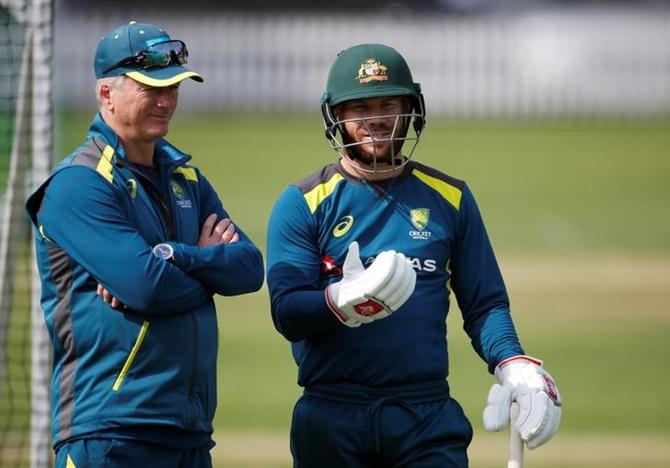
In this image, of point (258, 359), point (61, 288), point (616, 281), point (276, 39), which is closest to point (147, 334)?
point (61, 288)

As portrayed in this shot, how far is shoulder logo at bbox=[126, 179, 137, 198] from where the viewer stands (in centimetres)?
439

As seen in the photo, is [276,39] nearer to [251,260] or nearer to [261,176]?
[261,176]

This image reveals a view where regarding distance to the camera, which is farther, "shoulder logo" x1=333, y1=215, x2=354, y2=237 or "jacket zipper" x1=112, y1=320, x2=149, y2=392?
"shoulder logo" x1=333, y1=215, x2=354, y2=237

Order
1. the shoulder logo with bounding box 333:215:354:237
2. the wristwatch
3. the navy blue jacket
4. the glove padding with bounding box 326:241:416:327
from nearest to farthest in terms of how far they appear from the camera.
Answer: the glove padding with bounding box 326:241:416:327 → the navy blue jacket → the wristwatch → the shoulder logo with bounding box 333:215:354:237

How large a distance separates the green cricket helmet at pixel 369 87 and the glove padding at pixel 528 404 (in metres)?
0.79

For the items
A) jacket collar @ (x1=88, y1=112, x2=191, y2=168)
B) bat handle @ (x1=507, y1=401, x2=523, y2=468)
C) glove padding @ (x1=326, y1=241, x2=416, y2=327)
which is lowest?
bat handle @ (x1=507, y1=401, x2=523, y2=468)

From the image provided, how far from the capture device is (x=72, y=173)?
14.2ft

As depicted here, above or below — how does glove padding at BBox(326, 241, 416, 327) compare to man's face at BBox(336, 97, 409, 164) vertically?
below

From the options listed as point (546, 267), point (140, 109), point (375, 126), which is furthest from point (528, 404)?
point (546, 267)

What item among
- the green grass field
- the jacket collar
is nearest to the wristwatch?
the jacket collar

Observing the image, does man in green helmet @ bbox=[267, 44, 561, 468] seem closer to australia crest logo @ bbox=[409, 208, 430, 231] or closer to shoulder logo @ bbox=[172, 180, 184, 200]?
australia crest logo @ bbox=[409, 208, 430, 231]

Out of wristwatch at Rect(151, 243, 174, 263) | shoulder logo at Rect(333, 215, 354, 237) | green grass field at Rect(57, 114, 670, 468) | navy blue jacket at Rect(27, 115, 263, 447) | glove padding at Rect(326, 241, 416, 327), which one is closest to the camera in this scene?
glove padding at Rect(326, 241, 416, 327)

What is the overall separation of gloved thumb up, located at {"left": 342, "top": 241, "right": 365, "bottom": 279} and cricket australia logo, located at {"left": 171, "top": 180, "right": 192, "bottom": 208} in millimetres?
652

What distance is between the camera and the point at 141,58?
442 centimetres
